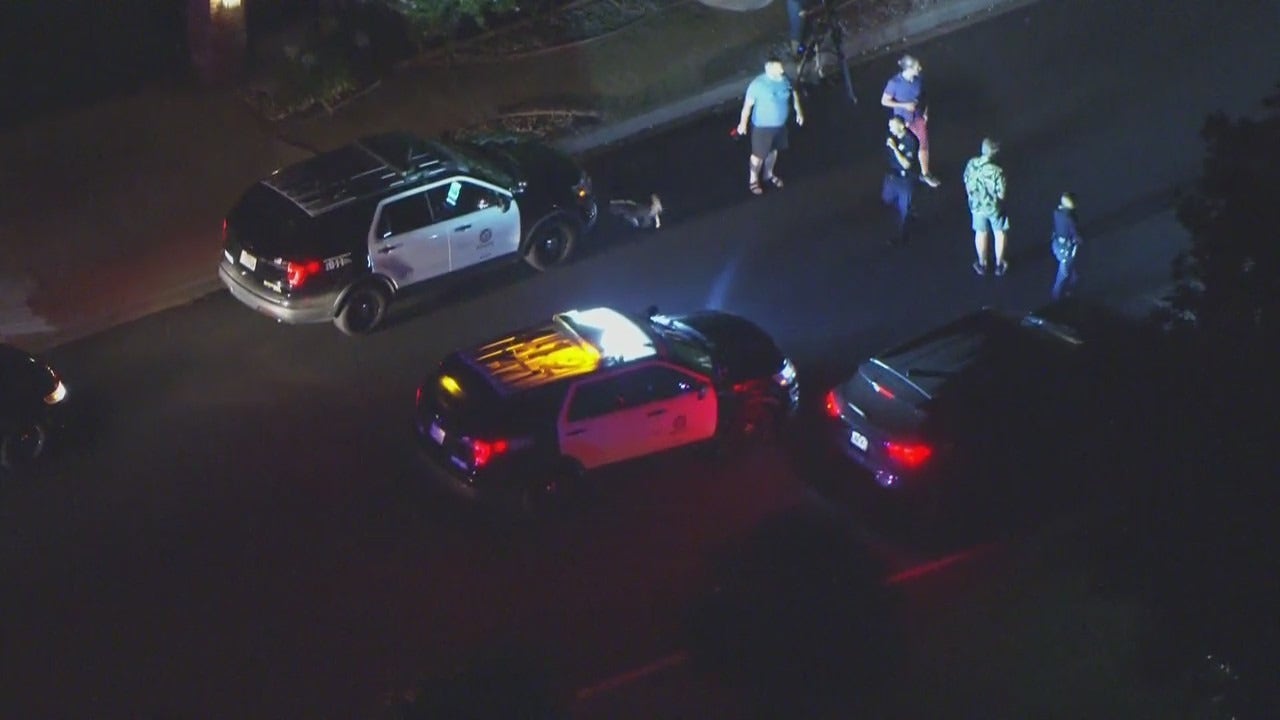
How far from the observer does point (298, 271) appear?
1433cm

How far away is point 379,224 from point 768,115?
179 inches

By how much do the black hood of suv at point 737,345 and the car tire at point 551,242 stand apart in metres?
2.32

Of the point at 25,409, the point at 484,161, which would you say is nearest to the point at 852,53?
the point at 484,161

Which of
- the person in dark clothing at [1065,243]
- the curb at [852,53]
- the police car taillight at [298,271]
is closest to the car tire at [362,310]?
the police car taillight at [298,271]

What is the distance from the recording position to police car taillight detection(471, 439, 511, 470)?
1212cm

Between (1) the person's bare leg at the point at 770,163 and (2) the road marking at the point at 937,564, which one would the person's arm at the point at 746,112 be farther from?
(2) the road marking at the point at 937,564

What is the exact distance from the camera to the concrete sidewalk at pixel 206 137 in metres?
15.8

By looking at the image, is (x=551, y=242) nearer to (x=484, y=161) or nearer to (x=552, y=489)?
(x=484, y=161)

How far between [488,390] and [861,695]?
3730 mm

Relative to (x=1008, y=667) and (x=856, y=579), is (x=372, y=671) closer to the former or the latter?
(x=856, y=579)

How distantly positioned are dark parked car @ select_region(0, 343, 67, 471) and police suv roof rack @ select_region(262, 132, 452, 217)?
2.84 m

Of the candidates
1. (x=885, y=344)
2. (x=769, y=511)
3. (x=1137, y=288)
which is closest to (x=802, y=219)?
(x=885, y=344)

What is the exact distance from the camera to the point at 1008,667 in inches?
459

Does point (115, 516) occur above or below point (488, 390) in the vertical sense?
below
